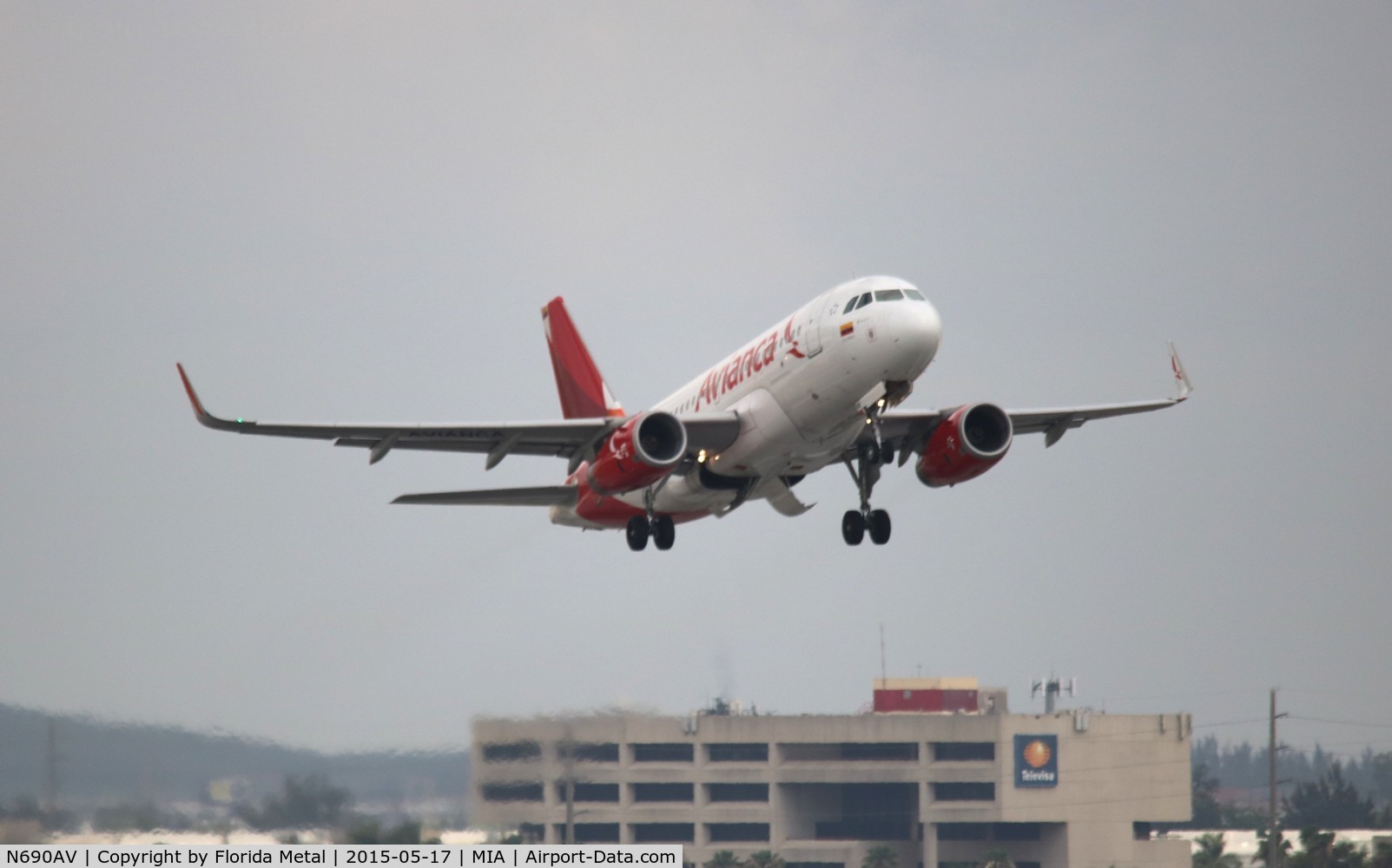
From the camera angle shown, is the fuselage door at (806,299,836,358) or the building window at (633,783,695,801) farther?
the building window at (633,783,695,801)

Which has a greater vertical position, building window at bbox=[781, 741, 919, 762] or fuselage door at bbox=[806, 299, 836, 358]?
fuselage door at bbox=[806, 299, 836, 358]

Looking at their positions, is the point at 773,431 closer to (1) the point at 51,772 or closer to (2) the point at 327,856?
(2) the point at 327,856

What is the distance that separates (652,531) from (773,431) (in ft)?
17.8

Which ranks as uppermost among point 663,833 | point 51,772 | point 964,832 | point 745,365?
point 745,365

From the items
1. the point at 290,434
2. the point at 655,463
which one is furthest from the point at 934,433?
the point at 290,434

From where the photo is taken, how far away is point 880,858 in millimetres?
83438

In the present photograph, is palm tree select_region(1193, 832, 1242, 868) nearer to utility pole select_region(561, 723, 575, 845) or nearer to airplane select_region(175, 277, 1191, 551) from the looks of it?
utility pole select_region(561, 723, 575, 845)

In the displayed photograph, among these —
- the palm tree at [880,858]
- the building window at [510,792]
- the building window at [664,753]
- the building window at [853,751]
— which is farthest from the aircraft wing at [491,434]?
the building window at [853,751]

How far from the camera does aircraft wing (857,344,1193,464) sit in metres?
39.9

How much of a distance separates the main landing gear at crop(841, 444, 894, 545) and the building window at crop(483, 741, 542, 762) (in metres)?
A: 12.2

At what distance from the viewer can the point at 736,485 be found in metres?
40.3

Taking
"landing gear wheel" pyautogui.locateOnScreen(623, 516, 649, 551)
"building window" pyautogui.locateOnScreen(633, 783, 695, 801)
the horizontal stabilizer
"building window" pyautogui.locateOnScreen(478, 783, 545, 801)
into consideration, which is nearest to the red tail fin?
the horizontal stabilizer

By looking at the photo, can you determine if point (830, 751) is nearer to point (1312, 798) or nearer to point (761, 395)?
point (1312, 798)

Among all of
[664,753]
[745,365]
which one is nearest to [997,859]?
[664,753]
